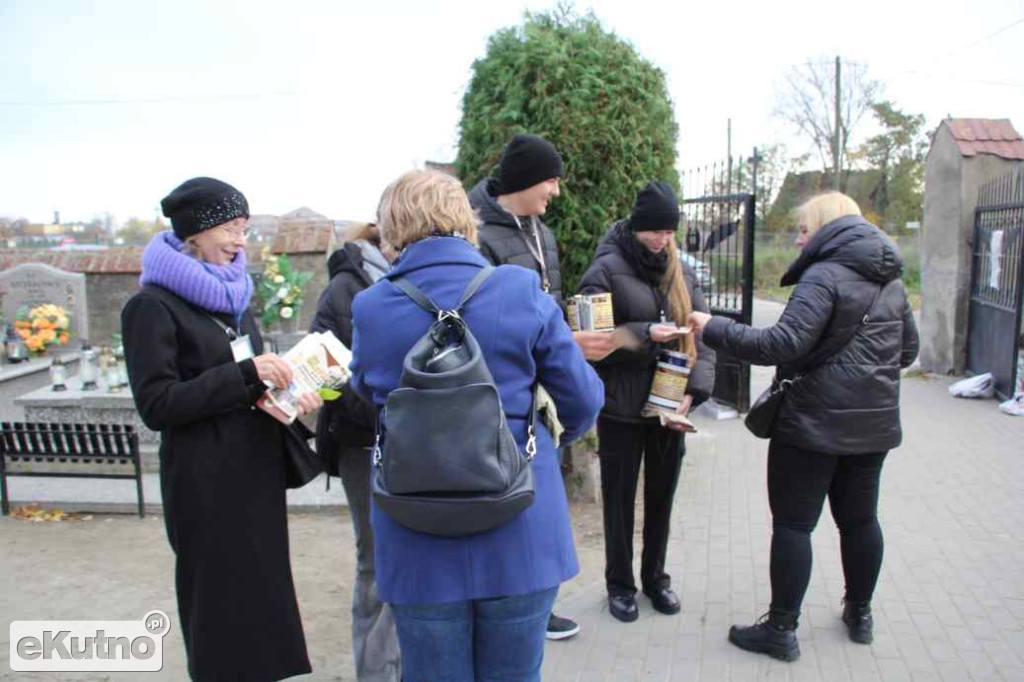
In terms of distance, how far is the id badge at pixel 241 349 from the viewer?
2.49 meters

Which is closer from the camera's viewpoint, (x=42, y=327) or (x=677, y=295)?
(x=677, y=295)

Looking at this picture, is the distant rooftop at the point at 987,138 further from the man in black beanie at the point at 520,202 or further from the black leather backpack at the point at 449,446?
the black leather backpack at the point at 449,446

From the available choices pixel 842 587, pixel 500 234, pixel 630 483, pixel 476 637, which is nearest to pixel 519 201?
pixel 500 234

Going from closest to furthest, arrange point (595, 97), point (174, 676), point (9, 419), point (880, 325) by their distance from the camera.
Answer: point (880, 325) < point (174, 676) < point (595, 97) < point (9, 419)

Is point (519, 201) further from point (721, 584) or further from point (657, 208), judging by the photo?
point (721, 584)

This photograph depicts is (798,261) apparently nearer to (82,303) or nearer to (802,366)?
(802,366)

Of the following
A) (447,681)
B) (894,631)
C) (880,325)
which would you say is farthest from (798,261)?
(447,681)

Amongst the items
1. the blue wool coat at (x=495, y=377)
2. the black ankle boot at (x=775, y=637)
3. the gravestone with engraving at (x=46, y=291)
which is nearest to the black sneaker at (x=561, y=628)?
the black ankle boot at (x=775, y=637)

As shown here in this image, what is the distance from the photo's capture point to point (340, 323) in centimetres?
286

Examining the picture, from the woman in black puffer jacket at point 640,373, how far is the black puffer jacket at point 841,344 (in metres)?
0.43

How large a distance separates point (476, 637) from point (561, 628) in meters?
1.57

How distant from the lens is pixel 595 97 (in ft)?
15.8

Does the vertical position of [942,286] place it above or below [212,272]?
below

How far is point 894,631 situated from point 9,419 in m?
7.93
